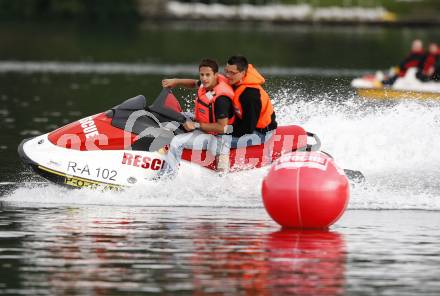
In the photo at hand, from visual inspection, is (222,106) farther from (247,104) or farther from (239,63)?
(239,63)

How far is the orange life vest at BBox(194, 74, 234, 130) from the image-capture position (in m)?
16.3

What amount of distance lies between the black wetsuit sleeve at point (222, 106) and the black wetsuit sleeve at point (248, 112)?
18cm

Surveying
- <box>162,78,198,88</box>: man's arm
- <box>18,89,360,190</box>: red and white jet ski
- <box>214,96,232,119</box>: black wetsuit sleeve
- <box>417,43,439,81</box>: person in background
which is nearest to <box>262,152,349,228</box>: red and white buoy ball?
<box>214,96,232,119</box>: black wetsuit sleeve

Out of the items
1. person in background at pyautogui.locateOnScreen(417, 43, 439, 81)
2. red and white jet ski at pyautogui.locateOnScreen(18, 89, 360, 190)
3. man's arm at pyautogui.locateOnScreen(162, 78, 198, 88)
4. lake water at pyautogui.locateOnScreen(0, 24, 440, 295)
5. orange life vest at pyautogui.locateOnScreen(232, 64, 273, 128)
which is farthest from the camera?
person in background at pyautogui.locateOnScreen(417, 43, 439, 81)

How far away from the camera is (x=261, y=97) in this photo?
16484 millimetres

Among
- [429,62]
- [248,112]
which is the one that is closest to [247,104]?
[248,112]

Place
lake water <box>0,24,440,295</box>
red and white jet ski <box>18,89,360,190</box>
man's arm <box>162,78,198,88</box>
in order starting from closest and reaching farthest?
1. lake water <box>0,24,440,295</box>
2. red and white jet ski <box>18,89,360,190</box>
3. man's arm <box>162,78,198,88</box>

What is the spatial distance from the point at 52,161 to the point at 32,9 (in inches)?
3899

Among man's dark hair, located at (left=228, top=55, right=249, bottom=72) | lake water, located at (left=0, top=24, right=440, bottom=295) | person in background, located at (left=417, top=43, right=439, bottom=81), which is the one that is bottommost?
person in background, located at (left=417, top=43, right=439, bottom=81)

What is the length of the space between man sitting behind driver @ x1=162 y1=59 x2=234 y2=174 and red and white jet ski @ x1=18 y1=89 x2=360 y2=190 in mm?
112

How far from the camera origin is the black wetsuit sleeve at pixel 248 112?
16.3 meters

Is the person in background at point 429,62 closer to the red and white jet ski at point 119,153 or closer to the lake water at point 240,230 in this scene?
the lake water at point 240,230

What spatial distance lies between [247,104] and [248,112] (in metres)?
0.11

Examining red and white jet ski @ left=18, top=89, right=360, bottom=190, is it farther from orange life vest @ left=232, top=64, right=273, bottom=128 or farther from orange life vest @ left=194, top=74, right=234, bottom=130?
orange life vest @ left=194, top=74, right=234, bottom=130
